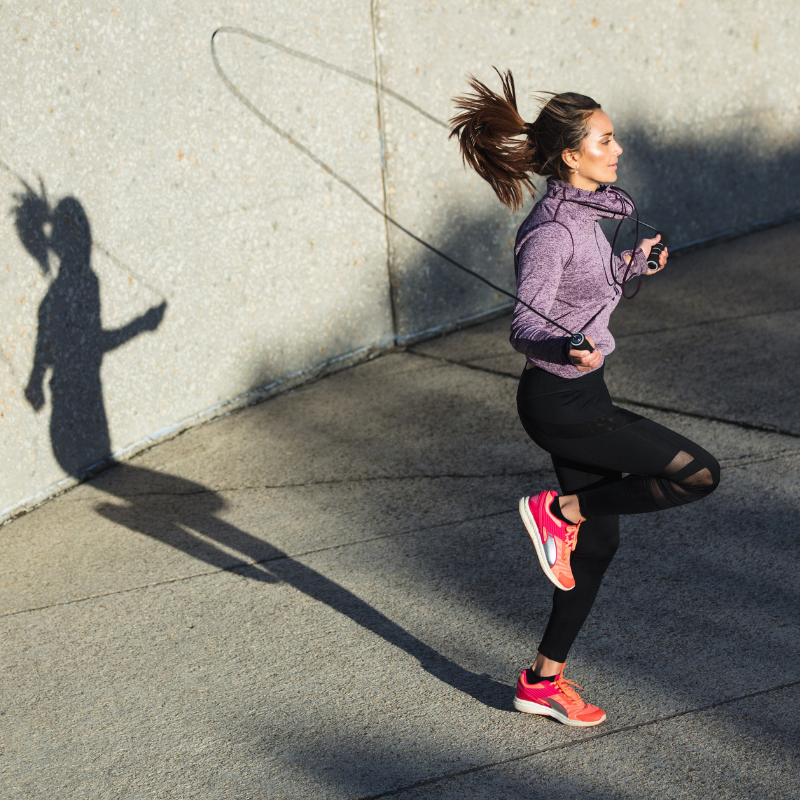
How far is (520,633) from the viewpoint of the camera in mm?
3393

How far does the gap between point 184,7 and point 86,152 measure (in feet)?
3.13

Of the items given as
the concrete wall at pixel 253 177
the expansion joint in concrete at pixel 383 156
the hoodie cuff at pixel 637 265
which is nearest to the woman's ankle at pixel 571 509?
the hoodie cuff at pixel 637 265

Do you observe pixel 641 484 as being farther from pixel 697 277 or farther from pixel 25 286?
pixel 697 277

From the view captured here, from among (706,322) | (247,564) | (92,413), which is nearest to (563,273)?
(247,564)

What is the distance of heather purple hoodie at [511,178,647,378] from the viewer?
2697 mm

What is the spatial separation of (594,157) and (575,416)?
722 mm

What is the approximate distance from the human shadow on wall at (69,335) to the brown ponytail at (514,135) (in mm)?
2251

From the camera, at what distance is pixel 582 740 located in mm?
2836

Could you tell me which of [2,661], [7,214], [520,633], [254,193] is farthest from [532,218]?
[254,193]

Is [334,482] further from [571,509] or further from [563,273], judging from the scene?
[563,273]

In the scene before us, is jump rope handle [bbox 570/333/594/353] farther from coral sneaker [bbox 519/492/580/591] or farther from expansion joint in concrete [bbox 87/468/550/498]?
expansion joint in concrete [bbox 87/468/550/498]

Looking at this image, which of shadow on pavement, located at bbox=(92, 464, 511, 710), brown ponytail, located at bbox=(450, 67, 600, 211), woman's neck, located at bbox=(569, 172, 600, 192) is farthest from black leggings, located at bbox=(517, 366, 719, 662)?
brown ponytail, located at bbox=(450, 67, 600, 211)

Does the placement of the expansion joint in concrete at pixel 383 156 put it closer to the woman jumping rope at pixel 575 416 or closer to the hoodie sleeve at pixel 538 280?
the woman jumping rope at pixel 575 416

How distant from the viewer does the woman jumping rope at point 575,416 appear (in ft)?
9.04
